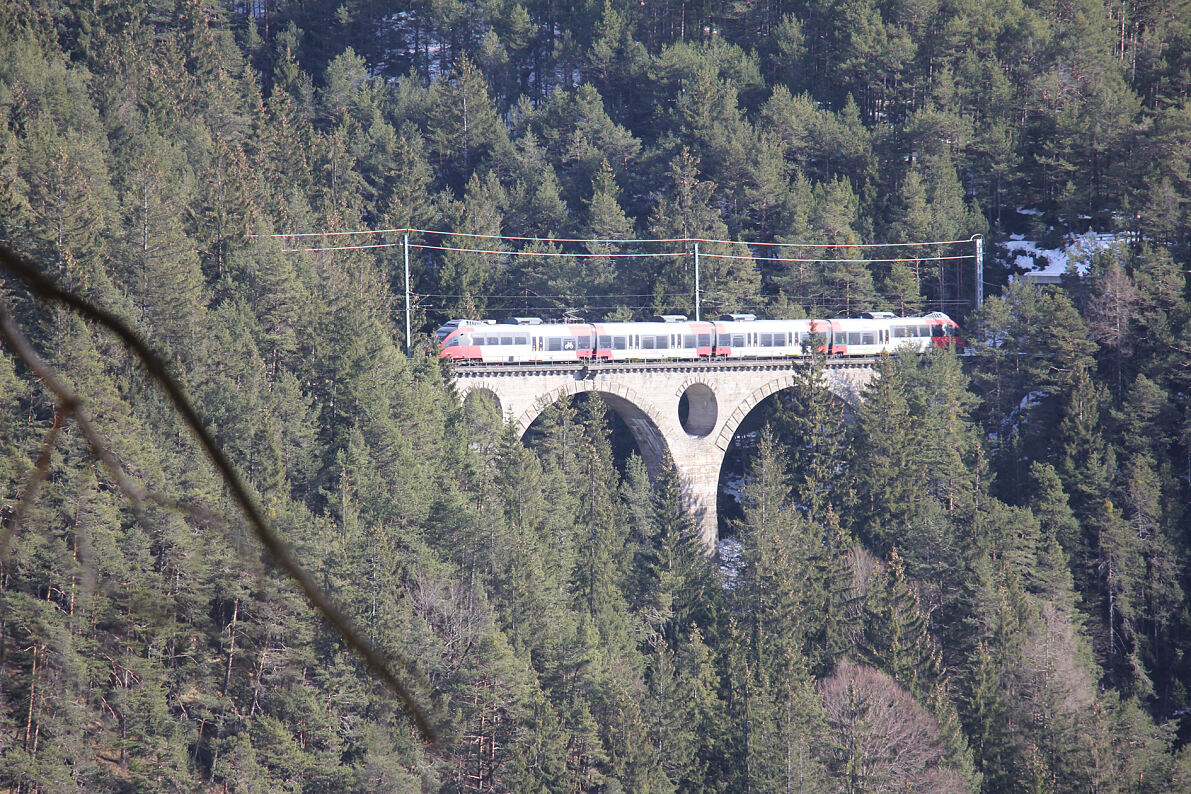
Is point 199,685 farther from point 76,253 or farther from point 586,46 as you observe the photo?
point 586,46

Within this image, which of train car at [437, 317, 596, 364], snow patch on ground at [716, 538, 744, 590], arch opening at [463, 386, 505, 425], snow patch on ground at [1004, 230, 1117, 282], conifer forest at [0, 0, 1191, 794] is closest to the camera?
conifer forest at [0, 0, 1191, 794]

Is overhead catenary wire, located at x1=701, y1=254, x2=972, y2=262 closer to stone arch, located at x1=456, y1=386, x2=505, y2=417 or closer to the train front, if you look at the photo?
stone arch, located at x1=456, y1=386, x2=505, y2=417

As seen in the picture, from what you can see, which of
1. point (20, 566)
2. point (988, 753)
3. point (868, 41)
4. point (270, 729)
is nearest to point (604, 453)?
point (988, 753)

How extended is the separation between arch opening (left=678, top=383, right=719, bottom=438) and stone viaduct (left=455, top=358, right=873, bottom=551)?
0.04m

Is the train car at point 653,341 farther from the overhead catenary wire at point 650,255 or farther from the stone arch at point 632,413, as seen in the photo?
the overhead catenary wire at point 650,255

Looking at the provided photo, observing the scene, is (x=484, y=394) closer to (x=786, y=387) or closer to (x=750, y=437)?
(x=786, y=387)

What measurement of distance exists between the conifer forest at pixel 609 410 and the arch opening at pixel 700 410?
2.94 meters

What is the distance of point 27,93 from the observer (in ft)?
139

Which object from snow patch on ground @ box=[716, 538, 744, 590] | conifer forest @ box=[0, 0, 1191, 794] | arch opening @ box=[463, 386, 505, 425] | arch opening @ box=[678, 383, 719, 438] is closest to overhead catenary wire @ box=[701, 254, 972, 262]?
conifer forest @ box=[0, 0, 1191, 794]

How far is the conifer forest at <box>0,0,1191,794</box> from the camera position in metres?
27.1

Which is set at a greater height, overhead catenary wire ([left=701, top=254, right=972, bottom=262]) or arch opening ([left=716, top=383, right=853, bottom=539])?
overhead catenary wire ([left=701, top=254, right=972, bottom=262])

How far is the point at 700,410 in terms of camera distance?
4906cm

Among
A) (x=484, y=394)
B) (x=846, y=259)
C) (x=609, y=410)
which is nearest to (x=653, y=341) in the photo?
(x=609, y=410)

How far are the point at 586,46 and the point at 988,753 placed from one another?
50.4 meters
